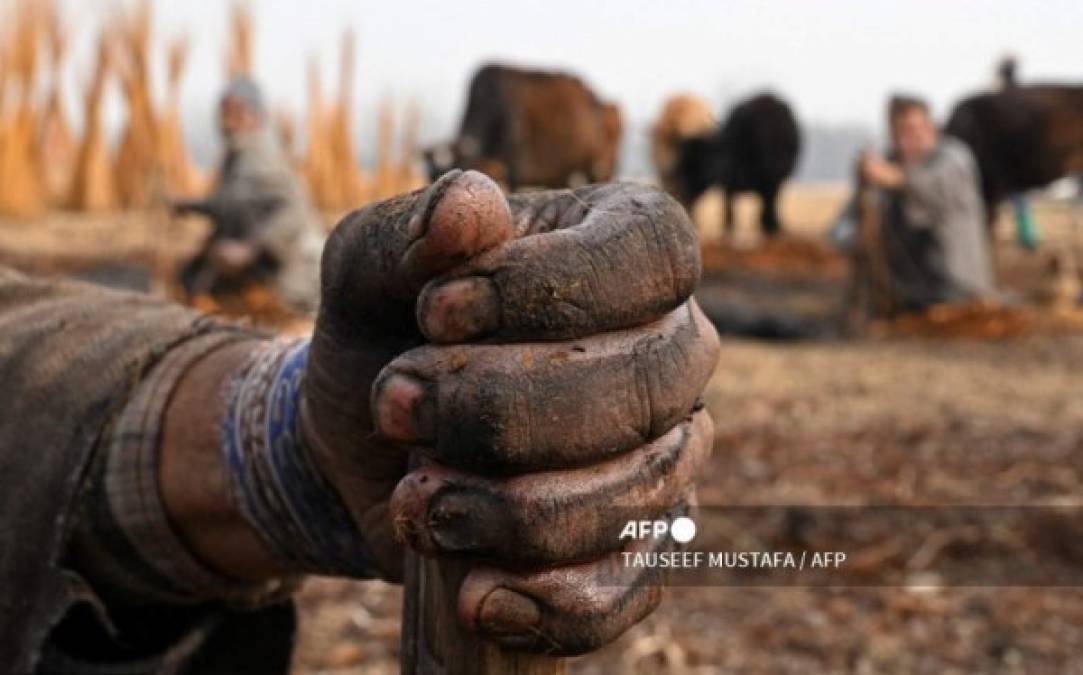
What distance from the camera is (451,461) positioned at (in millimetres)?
900

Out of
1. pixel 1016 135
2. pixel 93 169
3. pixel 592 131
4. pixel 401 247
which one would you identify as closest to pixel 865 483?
pixel 401 247

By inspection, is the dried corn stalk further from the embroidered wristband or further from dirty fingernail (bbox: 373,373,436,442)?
dirty fingernail (bbox: 373,373,436,442)

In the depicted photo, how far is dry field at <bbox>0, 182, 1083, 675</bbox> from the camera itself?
A: 10.6ft

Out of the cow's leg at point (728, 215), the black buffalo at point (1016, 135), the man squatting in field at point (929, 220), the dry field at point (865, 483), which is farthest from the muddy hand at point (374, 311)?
the cow's leg at point (728, 215)

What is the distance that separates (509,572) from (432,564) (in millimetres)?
83

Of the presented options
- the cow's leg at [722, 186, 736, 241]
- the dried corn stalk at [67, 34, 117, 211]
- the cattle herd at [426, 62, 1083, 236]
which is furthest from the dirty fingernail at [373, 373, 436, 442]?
the cow's leg at [722, 186, 736, 241]

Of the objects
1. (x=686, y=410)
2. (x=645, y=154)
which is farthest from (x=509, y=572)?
(x=645, y=154)

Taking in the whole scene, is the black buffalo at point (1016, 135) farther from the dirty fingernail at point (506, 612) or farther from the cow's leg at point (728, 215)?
the dirty fingernail at point (506, 612)

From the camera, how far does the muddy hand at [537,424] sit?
2.89 feet

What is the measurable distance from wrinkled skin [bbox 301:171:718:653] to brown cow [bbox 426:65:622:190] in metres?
11.1

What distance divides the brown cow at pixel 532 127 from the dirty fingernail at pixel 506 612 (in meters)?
11.2

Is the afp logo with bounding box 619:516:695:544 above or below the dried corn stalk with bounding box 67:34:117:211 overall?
above

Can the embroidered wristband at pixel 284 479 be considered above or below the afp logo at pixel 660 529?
below

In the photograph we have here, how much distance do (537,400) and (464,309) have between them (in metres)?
0.08
